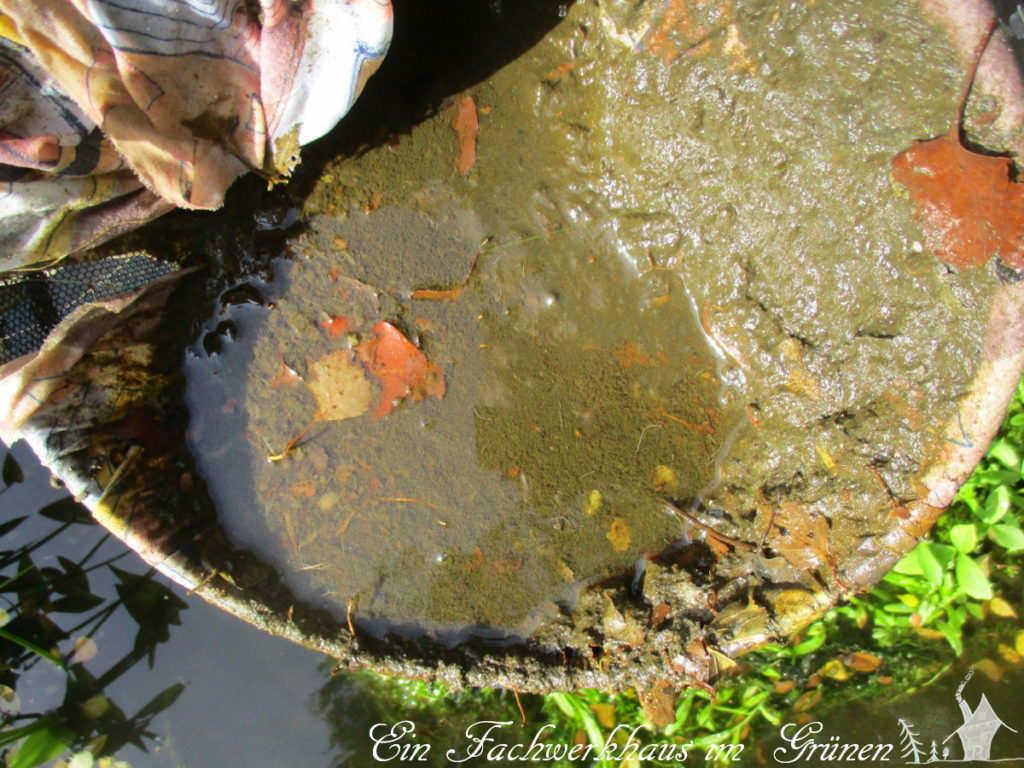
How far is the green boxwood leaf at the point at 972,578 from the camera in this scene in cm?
175

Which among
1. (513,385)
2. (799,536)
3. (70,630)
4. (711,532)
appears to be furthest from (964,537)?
(70,630)

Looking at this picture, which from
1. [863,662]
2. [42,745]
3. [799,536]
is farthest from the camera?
[863,662]

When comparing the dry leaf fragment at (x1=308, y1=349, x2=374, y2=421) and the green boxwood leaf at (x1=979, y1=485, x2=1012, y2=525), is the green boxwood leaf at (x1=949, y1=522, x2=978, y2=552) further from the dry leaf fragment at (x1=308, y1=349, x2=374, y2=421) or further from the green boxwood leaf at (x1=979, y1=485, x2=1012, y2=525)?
the dry leaf fragment at (x1=308, y1=349, x2=374, y2=421)

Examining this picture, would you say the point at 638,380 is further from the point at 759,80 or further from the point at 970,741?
the point at 970,741

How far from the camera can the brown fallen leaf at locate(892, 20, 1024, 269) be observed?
121 centimetres

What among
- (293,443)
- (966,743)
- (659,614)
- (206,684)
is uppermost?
(293,443)

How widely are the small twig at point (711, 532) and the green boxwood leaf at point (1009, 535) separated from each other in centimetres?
75

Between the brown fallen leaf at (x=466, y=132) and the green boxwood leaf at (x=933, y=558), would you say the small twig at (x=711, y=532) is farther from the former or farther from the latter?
the brown fallen leaf at (x=466, y=132)

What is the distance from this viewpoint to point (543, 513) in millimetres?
1692

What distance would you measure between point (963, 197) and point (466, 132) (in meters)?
1.11

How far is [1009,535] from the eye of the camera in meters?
1.76

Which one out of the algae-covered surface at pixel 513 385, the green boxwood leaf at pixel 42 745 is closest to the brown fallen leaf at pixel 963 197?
the algae-covered surface at pixel 513 385

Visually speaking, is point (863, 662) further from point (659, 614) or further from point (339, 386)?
point (339, 386)

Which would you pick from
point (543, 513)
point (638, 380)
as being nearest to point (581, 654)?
point (543, 513)
